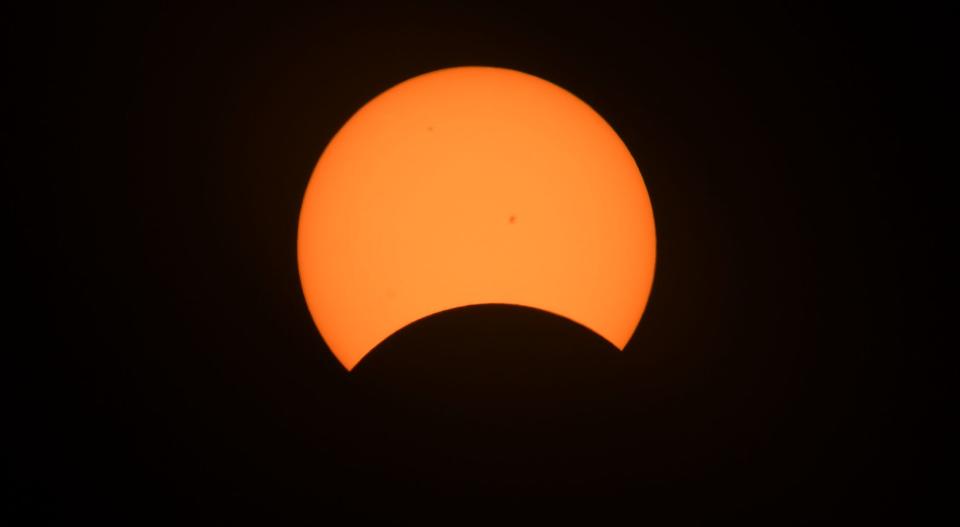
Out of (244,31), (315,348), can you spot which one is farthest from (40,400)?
(244,31)

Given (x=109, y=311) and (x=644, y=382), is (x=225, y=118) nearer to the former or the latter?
(x=109, y=311)

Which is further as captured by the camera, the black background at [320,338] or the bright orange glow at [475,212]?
the black background at [320,338]

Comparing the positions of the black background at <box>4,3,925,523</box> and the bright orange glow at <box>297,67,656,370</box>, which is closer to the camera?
the bright orange glow at <box>297,67,656,370</box>

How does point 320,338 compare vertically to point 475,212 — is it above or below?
below
